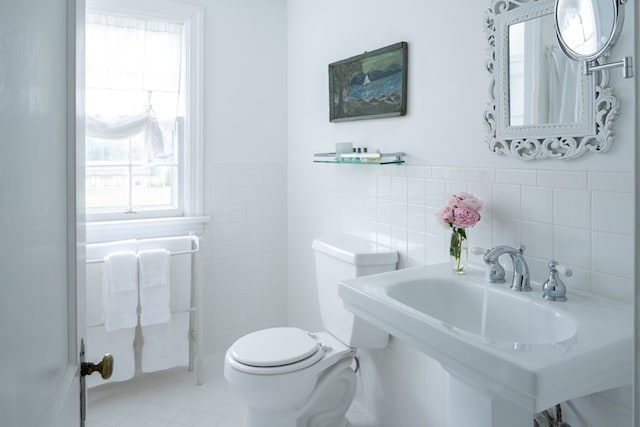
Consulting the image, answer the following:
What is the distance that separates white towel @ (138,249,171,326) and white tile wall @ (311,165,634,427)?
0.93 meters

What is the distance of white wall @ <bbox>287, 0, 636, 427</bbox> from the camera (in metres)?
1.37

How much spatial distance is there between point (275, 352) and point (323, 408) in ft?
1.51

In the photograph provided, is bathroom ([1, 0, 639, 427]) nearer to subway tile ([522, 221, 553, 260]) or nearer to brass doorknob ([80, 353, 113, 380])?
subway tile ([522, 221, 553, 260])

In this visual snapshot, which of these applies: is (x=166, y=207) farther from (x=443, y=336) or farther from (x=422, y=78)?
(x=443, y=336)

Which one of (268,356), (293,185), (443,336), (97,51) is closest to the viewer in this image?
(443,336)

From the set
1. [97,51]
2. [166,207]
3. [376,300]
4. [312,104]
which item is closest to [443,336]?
[376,300]

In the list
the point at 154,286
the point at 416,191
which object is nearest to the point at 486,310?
the point at 416,191

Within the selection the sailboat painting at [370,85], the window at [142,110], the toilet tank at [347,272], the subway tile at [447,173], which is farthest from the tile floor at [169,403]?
the sailboat painting at [370,85]

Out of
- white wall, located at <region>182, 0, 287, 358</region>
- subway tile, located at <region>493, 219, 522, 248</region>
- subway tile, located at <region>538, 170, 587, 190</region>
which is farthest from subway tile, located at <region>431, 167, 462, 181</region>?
white wall, located at <region>182, 0, 287, 358</region>

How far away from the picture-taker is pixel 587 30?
126cm

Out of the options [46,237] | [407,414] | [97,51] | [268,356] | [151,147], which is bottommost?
[407,414]

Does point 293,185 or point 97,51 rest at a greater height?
point 97,51

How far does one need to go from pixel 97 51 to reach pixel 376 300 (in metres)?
2.11

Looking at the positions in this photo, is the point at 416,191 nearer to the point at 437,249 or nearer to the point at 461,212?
the point at 437,249
